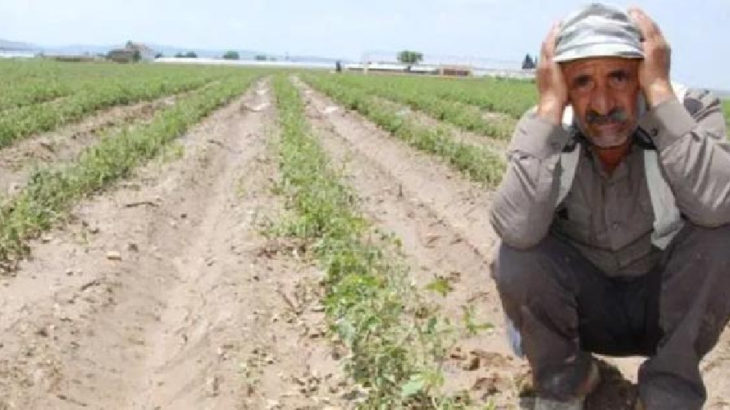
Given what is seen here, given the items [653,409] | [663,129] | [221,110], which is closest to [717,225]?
[663,129]

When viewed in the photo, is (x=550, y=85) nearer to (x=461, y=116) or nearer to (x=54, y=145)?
(x=54, y=145)

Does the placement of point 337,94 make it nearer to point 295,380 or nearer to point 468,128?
point 468,128

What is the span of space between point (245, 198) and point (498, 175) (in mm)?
2120

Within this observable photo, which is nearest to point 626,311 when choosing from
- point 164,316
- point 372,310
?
point 372,310

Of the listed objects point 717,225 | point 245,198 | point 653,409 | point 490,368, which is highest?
point 717,225

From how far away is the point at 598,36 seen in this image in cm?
291

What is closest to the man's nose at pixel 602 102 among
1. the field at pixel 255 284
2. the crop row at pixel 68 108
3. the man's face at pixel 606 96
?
the man's face at pixel 606 96

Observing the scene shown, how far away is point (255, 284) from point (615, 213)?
8.05 ft

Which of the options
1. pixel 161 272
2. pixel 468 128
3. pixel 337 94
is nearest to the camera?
pixel 161 272

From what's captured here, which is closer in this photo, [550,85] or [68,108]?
[550,85]

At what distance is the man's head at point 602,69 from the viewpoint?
292 centimetres

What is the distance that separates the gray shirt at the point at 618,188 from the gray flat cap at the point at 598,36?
0.20 meters

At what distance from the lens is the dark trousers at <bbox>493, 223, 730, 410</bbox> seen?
2961mm

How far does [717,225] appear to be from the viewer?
2.91m
